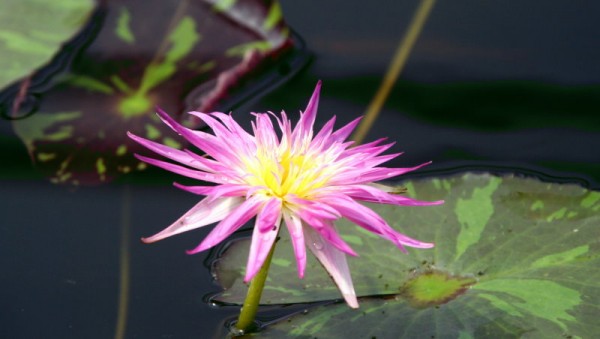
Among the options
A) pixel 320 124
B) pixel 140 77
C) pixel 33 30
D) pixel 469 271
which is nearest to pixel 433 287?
pixel 469 271

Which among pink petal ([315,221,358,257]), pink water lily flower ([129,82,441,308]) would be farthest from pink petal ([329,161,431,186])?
pink petal ([315,221,358,257])

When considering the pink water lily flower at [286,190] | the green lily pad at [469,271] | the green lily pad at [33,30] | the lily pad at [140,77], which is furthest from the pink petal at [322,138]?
the green lily pad at [33,30]

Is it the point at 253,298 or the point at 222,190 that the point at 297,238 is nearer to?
the point at 222,190

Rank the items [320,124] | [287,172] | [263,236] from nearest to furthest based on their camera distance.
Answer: [263,236]
[287,172]
[320,124]

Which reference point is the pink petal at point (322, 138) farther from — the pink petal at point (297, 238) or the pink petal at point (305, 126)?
the pink petal at point (297, 238)

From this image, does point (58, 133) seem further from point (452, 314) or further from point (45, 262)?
point (452, 314)

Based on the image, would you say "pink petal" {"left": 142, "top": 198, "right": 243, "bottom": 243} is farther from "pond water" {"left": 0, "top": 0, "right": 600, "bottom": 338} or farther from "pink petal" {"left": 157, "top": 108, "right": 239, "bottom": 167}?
"pond water" {"left": 0, "top": 0, "right": 600, "bottom": 338}

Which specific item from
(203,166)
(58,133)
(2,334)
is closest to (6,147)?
(58,133)
